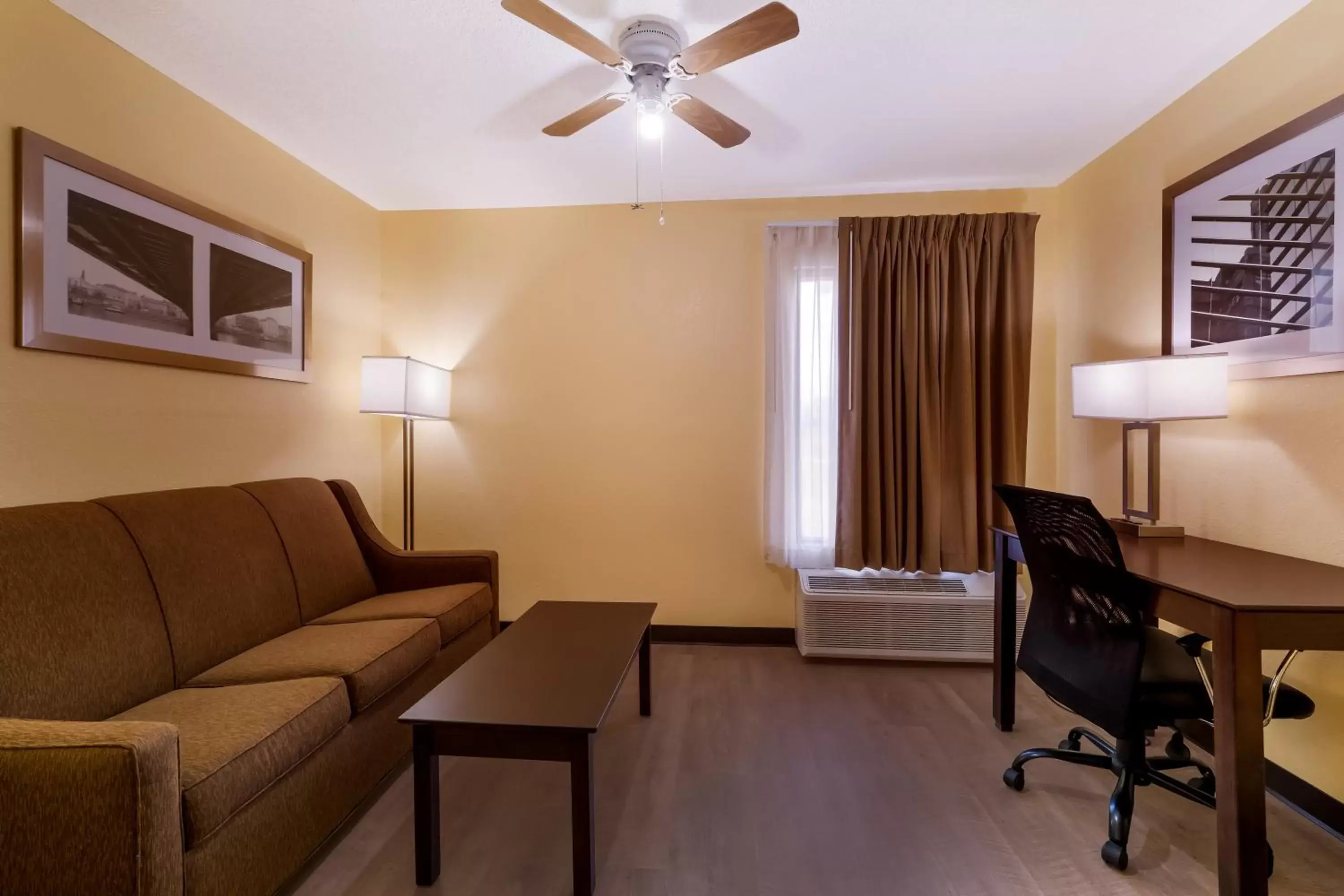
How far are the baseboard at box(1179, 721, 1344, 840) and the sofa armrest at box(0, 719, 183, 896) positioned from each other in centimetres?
270

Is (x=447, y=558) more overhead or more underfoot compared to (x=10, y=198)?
more underfoot

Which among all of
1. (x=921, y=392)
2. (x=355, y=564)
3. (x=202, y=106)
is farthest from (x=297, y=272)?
(x=921, y=392)

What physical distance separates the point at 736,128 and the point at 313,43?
1466 mm

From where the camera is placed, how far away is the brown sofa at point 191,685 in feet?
3.29

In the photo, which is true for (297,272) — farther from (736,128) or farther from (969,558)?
(969,558)

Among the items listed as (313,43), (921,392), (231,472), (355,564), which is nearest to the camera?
(313,43)

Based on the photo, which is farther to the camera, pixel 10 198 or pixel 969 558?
pixel 969 558

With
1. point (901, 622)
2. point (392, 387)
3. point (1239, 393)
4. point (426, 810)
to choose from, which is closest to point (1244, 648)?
point (1239, 393)

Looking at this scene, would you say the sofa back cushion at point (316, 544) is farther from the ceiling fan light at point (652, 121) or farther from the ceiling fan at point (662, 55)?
the ceiling fan light at point (652, 121)

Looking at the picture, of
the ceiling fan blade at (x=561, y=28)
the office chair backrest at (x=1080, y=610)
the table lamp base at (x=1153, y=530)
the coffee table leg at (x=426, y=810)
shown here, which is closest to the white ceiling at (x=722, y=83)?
the ceiling fan blade at (x=561, y=28)

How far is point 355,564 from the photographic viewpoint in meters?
2.61

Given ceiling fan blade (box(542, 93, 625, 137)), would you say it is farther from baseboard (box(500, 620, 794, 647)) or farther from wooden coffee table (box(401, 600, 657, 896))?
baseboard (box(500, 620, 794, 647))

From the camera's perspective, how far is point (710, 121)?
201 centimetres

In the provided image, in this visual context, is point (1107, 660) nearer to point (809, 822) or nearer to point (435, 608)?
point (809, 822)
